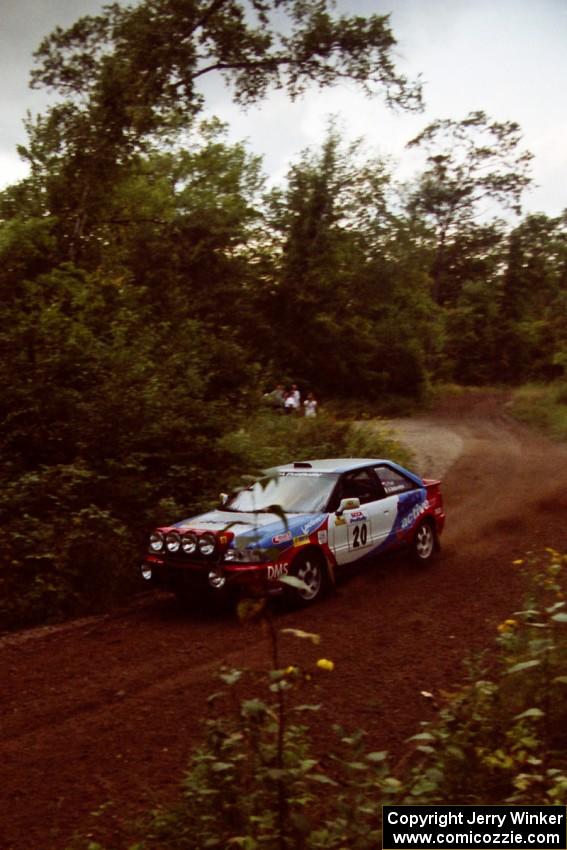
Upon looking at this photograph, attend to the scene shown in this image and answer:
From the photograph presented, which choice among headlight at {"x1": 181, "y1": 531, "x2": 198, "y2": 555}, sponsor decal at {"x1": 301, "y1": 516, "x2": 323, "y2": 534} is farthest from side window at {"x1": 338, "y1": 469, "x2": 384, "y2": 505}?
headlight at {"x1": 181, "y1": 531, "x2": 198, "y2": 555}

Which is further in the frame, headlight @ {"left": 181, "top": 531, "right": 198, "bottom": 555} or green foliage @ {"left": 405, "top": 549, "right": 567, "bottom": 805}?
headlight @ {"left": 181, "top": 531, "right": 198, "bottom": 555}

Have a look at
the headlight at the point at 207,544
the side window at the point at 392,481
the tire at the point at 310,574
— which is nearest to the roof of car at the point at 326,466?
the side window at the point at 392,481

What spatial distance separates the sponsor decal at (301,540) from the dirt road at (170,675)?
0.77 m

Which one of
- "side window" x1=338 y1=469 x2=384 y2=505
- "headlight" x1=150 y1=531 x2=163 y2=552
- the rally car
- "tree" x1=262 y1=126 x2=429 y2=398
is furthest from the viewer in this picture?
"tree" x1=262 y1=126 x2=429 y2=398

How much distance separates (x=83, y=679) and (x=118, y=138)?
1678 cm

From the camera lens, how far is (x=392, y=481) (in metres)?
10.9

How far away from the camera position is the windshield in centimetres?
963

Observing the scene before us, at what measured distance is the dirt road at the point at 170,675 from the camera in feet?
16.0

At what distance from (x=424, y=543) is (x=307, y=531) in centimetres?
283

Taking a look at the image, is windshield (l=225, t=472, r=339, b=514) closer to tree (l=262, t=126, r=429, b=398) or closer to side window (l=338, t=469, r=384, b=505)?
side window (l=338, t=469, r=384, b=505)

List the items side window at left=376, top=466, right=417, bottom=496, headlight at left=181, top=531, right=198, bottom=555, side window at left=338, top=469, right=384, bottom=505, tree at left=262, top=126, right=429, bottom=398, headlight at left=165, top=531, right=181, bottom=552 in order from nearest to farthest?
1. headlight at left=181, top=531, right=198, bottom=555
2. headlight at left=165, top=531, right=181, bottom=552
3. side window at left=338, top=469, right=384, bottom=505
4. side window at left=376, top=466, right=417, bottom=496
5. tree at left=262, top=126, right=429, bottom=398

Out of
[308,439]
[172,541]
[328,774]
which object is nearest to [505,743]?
[328,774]

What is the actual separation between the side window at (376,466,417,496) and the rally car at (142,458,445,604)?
0.05 ft

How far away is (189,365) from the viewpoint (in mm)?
14828
